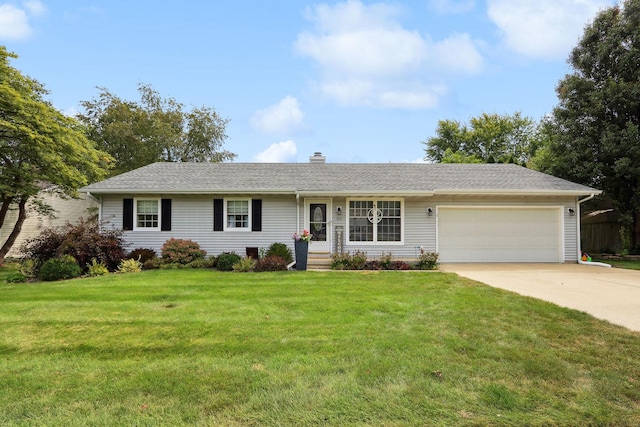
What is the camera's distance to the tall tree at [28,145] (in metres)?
10.9

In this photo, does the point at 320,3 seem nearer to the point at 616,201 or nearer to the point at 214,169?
the point at 214,169

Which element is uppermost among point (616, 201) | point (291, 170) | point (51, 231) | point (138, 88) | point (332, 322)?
point (138, 88)

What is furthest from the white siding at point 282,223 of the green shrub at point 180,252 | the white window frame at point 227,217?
the green shrub at point 180,252

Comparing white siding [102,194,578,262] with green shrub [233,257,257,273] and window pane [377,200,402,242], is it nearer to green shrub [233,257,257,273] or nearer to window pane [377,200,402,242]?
window pane [377,200,402,242]

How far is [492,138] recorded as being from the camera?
29.8 meters

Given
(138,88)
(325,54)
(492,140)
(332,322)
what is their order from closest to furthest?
1. (332,322)
2. (325,54)
3. (138,88)
4. (492,140)

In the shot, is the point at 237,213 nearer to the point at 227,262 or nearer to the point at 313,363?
the point at 227,262

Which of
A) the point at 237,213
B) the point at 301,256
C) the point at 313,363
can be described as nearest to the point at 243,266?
the point at 301,256

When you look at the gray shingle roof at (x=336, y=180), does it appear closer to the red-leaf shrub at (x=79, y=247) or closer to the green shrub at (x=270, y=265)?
the red-leaf shrub at (x=79, y=247)

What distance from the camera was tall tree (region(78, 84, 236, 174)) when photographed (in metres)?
21.8

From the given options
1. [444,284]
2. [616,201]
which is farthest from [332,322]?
[616,201]

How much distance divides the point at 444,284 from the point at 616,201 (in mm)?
11680

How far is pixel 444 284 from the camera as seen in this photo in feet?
24.9

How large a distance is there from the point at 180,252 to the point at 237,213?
7.36 feet
